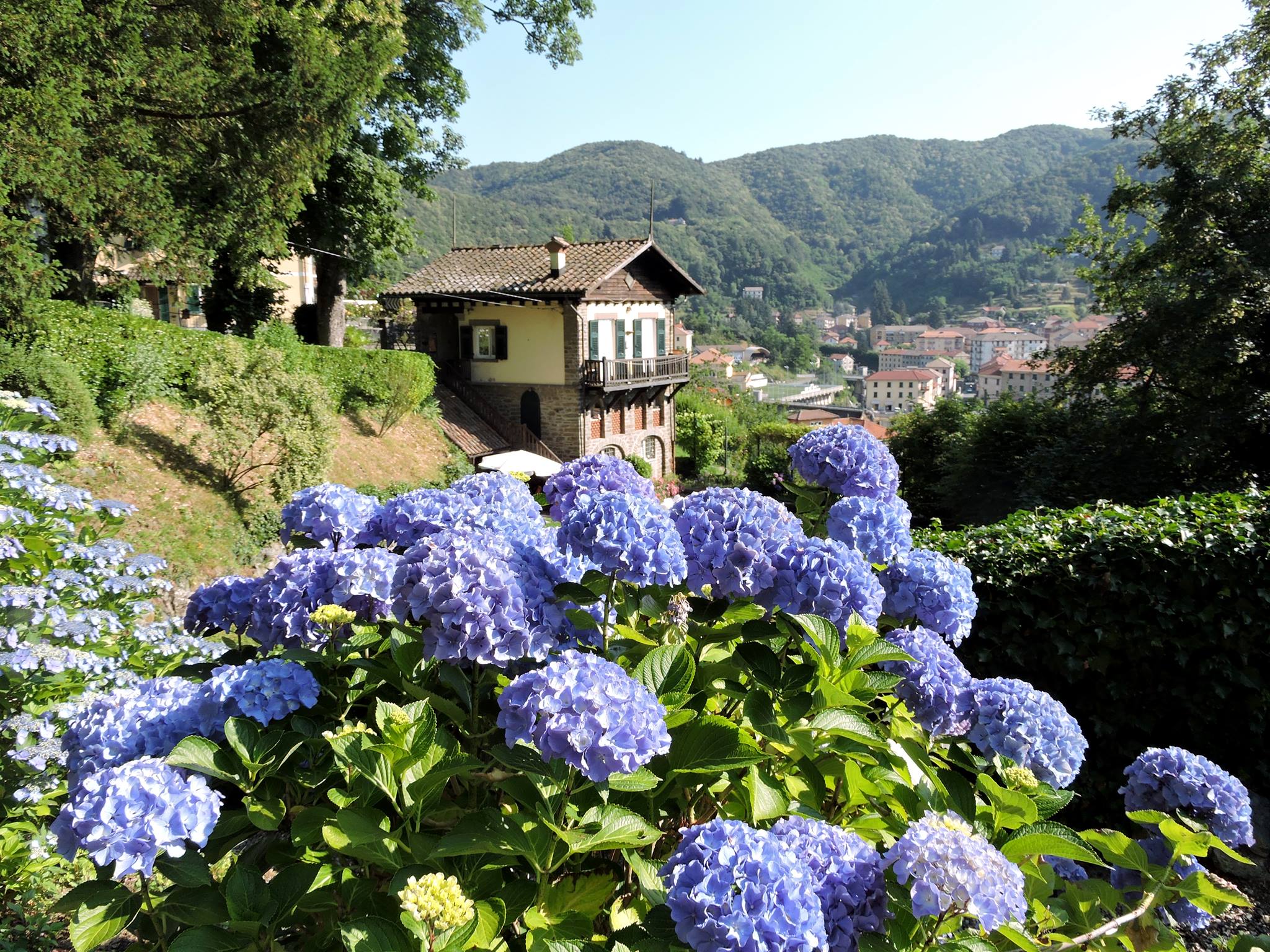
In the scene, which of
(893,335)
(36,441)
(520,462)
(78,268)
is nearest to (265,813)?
(36,441)

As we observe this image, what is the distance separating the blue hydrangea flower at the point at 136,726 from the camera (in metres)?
1.72

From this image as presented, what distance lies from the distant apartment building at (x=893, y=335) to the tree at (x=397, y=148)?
137552 mm

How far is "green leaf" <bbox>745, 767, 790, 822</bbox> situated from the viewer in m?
1.76

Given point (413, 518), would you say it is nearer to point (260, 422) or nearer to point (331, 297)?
point (260, 422)

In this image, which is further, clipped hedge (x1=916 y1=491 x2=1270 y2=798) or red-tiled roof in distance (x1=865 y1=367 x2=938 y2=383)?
red-tiled roof in distance (x1=865 y1=367 x2=938 y2=383)

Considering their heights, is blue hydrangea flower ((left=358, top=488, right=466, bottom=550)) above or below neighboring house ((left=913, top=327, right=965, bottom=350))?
below

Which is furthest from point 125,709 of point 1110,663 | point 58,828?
point 1110,663

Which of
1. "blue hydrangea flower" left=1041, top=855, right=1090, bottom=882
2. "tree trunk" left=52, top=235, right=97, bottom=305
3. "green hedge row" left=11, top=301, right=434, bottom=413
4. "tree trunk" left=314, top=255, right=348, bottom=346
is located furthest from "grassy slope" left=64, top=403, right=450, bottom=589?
"blue hydrangea flower" left=1041, top=855, right=1090, bottom=882

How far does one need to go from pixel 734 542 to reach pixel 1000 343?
486 ft

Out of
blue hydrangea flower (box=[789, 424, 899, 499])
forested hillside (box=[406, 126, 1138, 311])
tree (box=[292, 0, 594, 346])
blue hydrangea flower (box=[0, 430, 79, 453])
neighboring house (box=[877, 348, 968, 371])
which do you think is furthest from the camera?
forested hillside (box=[406, 126, 1138, 311])

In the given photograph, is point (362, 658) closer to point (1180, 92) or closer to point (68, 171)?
point (68, 171)

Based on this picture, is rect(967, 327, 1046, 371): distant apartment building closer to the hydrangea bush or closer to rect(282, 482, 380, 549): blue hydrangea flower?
the hydrangea bush

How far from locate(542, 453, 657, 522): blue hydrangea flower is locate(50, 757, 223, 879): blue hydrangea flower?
122 centimetres

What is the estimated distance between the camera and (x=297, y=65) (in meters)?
14.2
